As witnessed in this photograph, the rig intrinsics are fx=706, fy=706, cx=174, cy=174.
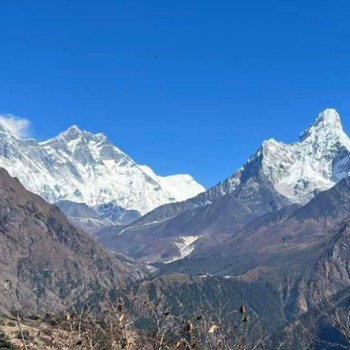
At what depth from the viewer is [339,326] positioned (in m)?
21.8

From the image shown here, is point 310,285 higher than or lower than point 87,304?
lower

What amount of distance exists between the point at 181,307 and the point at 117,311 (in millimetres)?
9049

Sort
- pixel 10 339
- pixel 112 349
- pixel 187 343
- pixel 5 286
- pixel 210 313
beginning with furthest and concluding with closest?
pixel 10 339, pixel 210 313, pixel 5 286, pixel 112 349, pixel 187 343

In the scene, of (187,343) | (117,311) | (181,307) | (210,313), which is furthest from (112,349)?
(181,307)

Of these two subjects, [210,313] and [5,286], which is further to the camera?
[210,313]

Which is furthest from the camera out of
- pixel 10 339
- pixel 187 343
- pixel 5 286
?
pixel 10 339

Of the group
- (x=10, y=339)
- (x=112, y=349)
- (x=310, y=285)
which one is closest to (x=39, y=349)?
(x=112, y=349)

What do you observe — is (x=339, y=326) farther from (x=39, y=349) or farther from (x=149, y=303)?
(x=39, y=349)

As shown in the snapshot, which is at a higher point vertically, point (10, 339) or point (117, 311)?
point (10, 339)

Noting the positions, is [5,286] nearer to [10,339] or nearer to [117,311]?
[117,311]

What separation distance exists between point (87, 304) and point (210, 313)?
502 cm

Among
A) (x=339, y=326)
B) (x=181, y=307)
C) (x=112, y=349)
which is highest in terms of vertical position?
(x=181, y=307)

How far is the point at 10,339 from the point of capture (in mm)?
88375

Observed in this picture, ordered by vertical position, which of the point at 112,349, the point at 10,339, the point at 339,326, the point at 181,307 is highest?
the point at 10,339
